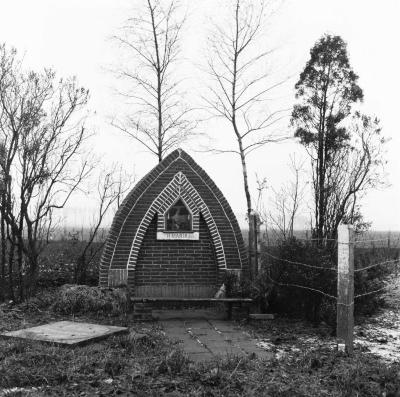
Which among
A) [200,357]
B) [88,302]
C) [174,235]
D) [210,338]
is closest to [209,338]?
[210,338]

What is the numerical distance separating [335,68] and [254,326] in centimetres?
934

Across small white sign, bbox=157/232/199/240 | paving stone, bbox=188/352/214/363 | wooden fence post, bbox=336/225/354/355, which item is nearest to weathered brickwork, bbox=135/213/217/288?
small white sign, bbox=157/232/199/240

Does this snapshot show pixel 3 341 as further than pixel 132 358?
Yes

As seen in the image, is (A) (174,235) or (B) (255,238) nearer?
(B) (255,238)

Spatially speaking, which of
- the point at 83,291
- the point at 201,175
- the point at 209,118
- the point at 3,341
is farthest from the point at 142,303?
the point at 209,118

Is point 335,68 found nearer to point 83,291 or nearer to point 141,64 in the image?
point 141,64

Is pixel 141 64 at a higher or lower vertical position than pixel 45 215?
higher

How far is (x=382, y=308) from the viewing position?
1254 centimetres

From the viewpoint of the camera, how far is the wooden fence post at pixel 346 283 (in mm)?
7633

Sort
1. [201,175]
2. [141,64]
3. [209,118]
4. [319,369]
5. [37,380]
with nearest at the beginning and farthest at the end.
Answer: [37,380] < [319,369] < [201,175] < [209,118] < [141,64]

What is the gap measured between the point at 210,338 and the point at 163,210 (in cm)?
465

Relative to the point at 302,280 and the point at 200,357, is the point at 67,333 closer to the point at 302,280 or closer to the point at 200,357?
the point at 200,357

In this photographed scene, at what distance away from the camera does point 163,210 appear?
13.1 m

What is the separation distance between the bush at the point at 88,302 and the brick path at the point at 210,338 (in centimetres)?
129
